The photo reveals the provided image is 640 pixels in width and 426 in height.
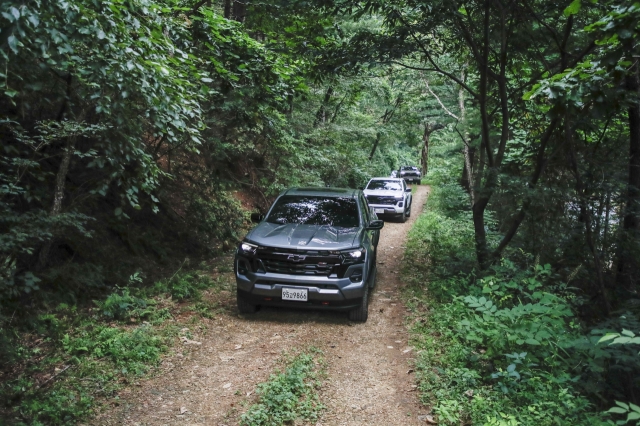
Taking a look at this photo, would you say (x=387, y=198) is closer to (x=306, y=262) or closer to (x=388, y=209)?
(x=388, y=209)

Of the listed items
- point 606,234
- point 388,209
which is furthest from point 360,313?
point 388,209

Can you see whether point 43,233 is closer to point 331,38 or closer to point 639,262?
point 331,38

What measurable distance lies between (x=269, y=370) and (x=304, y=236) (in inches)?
83.2

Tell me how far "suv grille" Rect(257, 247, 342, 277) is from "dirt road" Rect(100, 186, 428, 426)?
779 mm

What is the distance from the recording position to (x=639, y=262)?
265 inches

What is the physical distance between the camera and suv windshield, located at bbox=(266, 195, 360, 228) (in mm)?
6934

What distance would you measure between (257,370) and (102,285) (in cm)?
307

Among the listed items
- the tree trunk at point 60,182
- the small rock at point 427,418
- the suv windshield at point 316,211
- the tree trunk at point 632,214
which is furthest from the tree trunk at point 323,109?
the small rock at point 427,418

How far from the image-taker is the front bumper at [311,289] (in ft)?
19.2

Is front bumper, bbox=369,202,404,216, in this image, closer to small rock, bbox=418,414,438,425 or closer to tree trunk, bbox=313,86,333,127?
tree trunk, bbox=313,86,333,127

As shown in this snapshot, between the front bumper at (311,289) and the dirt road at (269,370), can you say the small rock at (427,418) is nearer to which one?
the dirt road at (269,370)

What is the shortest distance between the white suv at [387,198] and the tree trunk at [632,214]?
983cm

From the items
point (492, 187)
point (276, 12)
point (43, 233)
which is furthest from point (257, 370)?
point (276, 12)

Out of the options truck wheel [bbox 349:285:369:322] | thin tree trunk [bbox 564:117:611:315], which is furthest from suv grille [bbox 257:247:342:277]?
thin tree trunk [bbox 564:117:611:315]
